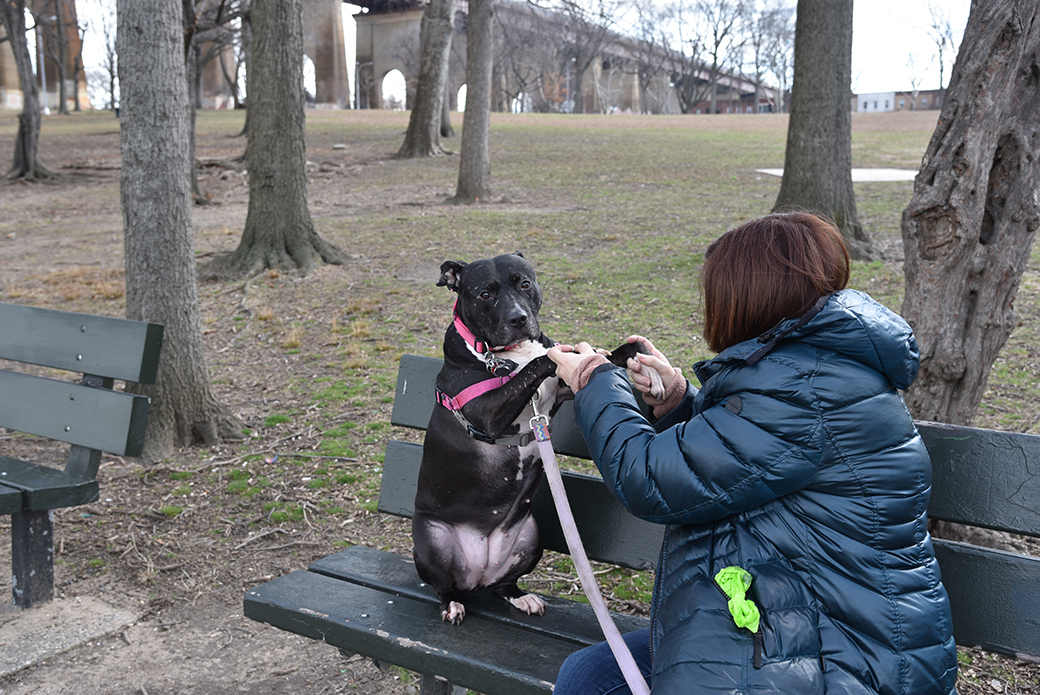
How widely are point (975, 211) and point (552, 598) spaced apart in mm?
2394

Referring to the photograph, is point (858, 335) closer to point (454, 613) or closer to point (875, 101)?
point (454, 613)

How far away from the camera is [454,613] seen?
9.65 ft

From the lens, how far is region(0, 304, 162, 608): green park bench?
3.91 m

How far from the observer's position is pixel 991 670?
10.9 feet

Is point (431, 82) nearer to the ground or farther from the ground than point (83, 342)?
farther from the ground

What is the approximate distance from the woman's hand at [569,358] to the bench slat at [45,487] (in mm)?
2523

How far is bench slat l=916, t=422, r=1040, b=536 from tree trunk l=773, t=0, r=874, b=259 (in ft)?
24.6

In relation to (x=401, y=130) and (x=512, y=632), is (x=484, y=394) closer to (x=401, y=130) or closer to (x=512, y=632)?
(x=512, y=632)

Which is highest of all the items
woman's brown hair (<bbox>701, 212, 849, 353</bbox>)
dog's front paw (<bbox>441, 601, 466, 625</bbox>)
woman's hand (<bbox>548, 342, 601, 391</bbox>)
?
woman's brown hair (<bbox>701, 212, 849, 353</bbox>)

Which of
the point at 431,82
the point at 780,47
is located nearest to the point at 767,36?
the point at 780,47

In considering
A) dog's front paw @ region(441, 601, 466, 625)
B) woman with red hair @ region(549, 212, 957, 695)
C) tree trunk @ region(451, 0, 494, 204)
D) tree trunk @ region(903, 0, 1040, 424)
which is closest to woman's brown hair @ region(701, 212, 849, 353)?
woman with red hair @ region(549, 212, 957, 695)

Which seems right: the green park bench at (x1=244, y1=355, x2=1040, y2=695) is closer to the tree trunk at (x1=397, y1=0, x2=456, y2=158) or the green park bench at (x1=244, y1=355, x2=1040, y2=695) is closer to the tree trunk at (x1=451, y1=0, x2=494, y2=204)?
the tree trunk at (x1=451, y1=0, x2=494, y2=204)

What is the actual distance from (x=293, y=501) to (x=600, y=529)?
2.45 meters

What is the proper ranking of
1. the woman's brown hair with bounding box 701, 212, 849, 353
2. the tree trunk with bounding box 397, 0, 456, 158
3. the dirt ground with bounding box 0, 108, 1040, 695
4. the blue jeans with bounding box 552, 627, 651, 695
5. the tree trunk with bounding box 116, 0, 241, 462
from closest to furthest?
the woman's brown hair with bounding box 701, 212, 849, 353, the blue jeans with bounding box 552, 627, 651, 695, the dirt ground with bounding box 0, 108, 1040, 695, the tree trunk with bounding box 116, 0, 241, 462, the tree trunk with bounding box 397, 0, 456, 158
